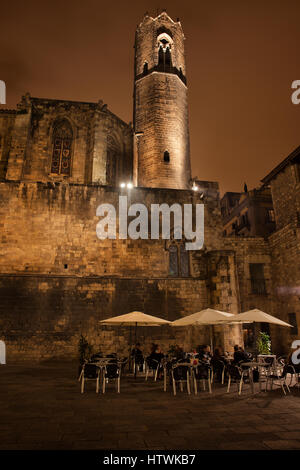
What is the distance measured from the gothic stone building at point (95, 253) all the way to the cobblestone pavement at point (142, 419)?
6.04 metres

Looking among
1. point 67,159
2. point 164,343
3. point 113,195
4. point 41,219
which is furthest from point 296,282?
point 67,159

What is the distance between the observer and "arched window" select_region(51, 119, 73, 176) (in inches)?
821

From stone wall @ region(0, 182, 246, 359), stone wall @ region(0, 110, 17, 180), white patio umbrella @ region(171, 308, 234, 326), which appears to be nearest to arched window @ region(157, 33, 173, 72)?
stone wall @ region(0, 110, 17, 180)

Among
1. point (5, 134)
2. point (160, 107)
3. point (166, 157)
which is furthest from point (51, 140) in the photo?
point (160, 107)

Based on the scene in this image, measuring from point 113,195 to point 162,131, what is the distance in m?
11.0

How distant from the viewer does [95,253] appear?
1612 cm

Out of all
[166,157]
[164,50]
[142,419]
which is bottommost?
[142,419]

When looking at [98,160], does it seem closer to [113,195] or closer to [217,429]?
[113,195]

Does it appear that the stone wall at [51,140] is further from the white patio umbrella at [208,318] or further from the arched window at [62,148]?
the white patio umbrella at [208,318]

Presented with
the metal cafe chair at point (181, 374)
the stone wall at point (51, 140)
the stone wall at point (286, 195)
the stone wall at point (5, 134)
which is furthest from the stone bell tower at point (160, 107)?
the metal cafe chair at point (181, 374)

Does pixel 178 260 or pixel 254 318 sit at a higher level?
pixel 178 260

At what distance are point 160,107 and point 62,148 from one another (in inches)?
384

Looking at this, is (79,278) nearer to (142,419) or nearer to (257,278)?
(142,419)

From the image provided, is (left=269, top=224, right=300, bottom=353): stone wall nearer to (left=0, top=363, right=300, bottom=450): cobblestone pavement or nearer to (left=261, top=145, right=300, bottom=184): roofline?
(left=261, top=145, right=300, bottom=184): roofline
